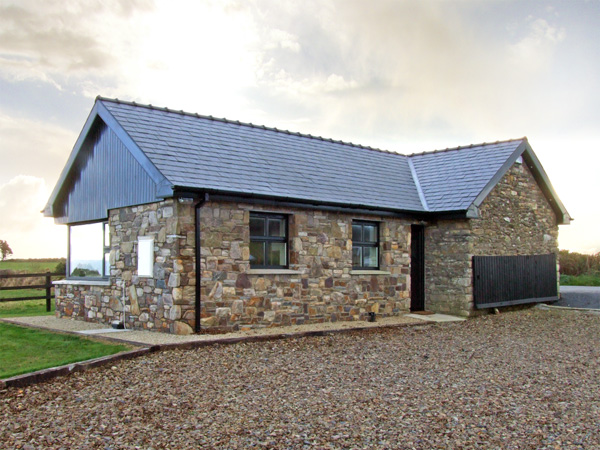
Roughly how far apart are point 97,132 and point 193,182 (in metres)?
4.31

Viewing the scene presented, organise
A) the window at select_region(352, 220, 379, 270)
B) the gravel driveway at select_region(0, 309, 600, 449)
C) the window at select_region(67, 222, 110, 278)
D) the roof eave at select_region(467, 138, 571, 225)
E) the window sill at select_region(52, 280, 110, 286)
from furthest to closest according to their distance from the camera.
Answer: the roof eave at select_region(467, 138, 571, 225), the window at select_region(352, 220, 379, 270), the window at select_region(67, 222, 110, 278), the window sill at select_region(52, 280, 110, 286), the gravel driveway at select_region(0, 309, 600, 449)

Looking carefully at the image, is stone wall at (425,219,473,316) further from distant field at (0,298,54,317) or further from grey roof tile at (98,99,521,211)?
distant field at (0,298,54,317)

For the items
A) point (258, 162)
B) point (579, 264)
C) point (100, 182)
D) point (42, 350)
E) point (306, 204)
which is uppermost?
point (258, 162)

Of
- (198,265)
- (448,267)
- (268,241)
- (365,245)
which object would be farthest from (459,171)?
(198,265)

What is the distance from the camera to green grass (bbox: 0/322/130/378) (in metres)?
8.52

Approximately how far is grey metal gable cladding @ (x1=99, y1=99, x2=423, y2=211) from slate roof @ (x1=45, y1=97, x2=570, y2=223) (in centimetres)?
3

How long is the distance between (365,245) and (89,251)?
23.5ft

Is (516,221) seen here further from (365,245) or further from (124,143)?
(124,143)

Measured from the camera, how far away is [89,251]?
1442 cm

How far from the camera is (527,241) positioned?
17.5m

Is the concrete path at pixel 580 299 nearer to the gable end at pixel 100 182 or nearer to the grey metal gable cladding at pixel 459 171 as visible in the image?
the grey metal gable cladding at pixel 459 171

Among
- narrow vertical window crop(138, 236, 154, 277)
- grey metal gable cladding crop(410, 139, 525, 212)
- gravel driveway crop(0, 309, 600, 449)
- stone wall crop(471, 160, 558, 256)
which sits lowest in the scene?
gravel driveway crop(0, 309, 600, 449)

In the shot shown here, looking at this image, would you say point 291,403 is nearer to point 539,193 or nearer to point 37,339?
point 37,339

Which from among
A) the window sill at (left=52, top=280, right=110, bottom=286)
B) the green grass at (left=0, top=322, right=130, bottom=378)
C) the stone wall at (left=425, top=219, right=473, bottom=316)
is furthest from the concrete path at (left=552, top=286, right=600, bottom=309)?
the green grass at (left=0, top=322, right=130, bottom=378)
